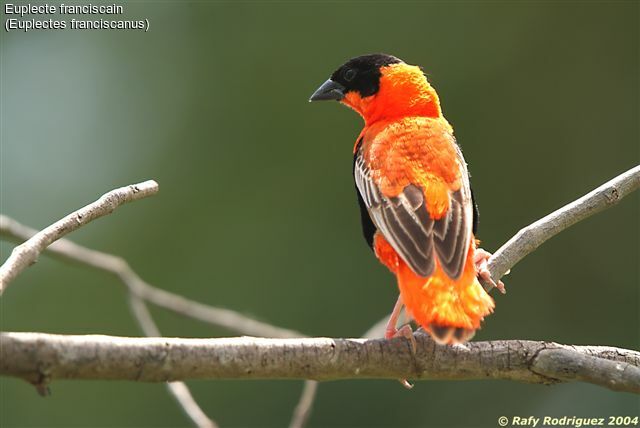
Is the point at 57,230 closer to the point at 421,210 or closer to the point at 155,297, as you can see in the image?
the point at 421,210

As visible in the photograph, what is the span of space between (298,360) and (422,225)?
46.8 inches

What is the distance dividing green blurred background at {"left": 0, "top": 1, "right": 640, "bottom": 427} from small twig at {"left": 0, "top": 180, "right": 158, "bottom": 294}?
14.1ft

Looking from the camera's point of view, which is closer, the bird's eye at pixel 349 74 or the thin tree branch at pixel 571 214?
the thin tree branch at pixel 571 214

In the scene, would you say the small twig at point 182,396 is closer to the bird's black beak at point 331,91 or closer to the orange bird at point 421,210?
the orange bird at point 421,210

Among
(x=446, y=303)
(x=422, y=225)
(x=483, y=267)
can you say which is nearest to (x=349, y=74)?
(x=422, y=225)

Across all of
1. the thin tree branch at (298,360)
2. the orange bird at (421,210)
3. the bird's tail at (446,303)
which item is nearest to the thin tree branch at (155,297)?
the orange bird at (421,210)

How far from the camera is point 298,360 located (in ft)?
9.30

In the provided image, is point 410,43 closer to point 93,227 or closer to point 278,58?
point 278,58

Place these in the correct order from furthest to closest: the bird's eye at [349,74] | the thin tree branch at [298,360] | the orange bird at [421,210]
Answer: the bird's eye at [349,74], the orange bird at [421,210], the thin tree branch at [298,360]

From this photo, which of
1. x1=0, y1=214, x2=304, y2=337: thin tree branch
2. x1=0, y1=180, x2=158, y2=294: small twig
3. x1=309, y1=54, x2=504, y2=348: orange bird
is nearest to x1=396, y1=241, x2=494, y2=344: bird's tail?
x1=309, y1=54, x2=504, y2=348: orange bird

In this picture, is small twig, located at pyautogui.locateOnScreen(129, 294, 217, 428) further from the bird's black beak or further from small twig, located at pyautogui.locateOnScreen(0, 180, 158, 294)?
the bird's black beak

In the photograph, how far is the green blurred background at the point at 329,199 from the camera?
740 cm

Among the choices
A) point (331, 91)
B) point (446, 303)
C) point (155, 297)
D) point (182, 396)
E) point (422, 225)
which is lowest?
point (182, 396)

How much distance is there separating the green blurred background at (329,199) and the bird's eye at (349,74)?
1.86 metres
